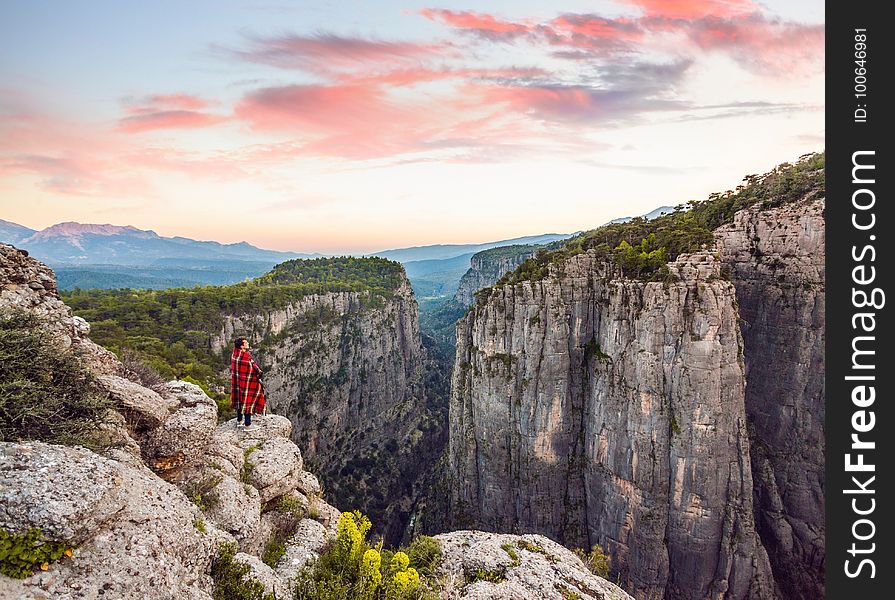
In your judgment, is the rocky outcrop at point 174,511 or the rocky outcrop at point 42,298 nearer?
the rocky outcrop at point 174,511

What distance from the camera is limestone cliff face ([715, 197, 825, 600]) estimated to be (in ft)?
87.4

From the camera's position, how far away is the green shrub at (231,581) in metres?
7.37

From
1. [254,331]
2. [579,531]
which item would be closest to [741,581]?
[579,531]

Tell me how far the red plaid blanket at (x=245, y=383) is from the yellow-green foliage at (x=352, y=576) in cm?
Answer: 608

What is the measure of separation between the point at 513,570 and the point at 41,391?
500 inches

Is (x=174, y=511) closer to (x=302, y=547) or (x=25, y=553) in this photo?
(x=25, y=553)

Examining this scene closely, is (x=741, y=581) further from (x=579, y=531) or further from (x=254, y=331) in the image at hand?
(x=254, y=331)

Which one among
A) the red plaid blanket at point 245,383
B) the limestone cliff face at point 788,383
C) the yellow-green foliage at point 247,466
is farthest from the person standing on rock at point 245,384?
the limestone cliff face at point 788,383

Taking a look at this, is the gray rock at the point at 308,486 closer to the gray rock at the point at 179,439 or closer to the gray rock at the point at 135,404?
the gray rock at the point at 179,439

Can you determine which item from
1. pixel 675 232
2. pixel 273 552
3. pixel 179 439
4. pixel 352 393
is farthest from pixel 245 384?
pixel 352 393

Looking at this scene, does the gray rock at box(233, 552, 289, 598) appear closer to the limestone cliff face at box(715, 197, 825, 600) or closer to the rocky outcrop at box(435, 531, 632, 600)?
the rocky outcrop at box(435, 531, 632, 600)

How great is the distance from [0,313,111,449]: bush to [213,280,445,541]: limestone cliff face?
36.6 m

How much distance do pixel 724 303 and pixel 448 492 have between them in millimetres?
29616
